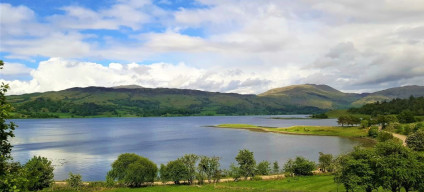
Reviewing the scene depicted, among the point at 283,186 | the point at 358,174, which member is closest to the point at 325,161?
the point at 283,186

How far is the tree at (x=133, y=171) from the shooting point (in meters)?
73.4

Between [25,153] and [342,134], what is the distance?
607ft

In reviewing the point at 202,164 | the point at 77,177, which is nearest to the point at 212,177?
the point at 202,164

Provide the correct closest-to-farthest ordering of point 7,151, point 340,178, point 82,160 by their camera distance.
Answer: point 7,151 < point 340,178 < point 82,160

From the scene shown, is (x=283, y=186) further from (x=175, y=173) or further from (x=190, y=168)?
(x=175, y=173)

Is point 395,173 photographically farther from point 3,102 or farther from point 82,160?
point 82,160

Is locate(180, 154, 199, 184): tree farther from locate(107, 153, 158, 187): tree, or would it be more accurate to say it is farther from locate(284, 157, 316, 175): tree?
locate(284, 157, 316, 175): tree

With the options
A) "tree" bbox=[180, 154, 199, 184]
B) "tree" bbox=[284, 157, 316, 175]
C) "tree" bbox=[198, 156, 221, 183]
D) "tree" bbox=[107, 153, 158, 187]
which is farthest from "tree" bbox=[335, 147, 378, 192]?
"tree" bbox=[107, 153, 158, 187]

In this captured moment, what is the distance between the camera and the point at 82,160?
123188 mm

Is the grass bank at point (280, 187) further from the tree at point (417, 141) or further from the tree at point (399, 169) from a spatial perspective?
the tree at point (417, 141)

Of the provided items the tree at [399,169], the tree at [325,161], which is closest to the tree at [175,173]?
the tree at [325,161]

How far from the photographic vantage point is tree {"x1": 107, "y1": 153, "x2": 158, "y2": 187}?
73375 mm

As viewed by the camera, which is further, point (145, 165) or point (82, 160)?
point (82, 160)

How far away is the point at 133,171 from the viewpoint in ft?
241
